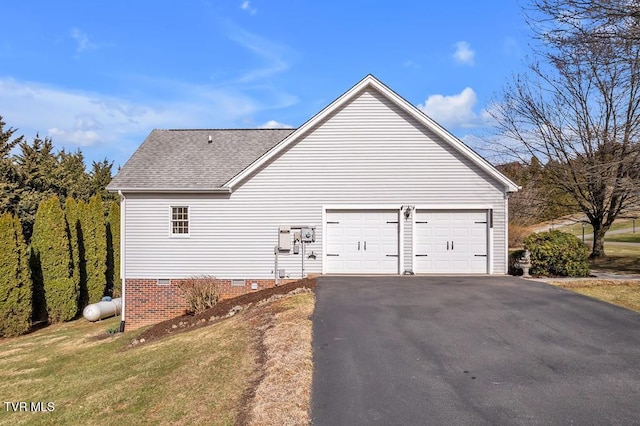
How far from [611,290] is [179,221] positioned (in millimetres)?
14227

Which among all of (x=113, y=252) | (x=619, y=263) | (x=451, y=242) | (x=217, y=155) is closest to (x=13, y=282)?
(x=113, y=252)

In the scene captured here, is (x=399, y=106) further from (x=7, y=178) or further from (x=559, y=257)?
(x=7, y=178)

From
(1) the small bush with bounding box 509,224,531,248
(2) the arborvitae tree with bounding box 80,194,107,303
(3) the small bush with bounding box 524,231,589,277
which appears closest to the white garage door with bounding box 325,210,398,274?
(3) the small bush with bounding box 524,231,589,277

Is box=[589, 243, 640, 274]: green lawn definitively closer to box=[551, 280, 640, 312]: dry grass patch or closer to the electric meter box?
box=[551, 280, 640, 312]: dry grass patch

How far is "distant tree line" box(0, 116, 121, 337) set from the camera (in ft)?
54.6

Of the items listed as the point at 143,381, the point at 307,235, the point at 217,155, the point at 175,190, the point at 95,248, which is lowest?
the point at 143,381

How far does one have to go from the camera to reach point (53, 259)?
18891 millimetres

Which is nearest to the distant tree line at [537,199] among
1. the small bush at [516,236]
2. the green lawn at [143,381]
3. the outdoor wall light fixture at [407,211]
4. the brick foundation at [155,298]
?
the small bush at [516,236]

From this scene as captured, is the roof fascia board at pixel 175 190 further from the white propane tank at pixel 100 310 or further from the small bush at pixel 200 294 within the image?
the white propane tank at pixel 100 310

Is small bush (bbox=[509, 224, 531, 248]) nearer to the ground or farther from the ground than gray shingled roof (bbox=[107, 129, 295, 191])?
nearer to the ground

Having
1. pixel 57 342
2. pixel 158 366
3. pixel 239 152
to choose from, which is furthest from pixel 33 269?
pixel 158 366

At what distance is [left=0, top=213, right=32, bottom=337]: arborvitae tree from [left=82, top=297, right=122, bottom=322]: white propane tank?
210 cm

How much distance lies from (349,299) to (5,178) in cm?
2700

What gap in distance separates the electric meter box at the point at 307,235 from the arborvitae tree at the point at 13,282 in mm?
11534
